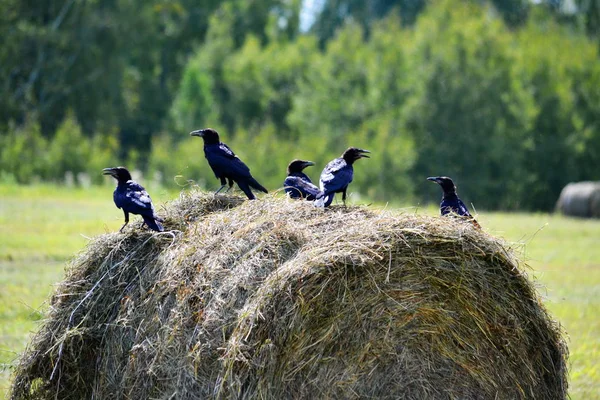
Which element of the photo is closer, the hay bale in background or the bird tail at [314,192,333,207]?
the bird tail at [314,192,333,207]

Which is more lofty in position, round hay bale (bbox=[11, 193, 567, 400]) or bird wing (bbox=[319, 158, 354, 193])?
bird wing (bbox=[319, 158, 354, 193])

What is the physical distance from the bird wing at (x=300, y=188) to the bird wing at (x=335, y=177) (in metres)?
0.29

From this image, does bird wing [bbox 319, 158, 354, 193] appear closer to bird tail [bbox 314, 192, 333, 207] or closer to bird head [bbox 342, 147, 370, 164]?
bird tail [bbox 314, 192, 333, 207]

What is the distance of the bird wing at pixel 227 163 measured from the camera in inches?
331

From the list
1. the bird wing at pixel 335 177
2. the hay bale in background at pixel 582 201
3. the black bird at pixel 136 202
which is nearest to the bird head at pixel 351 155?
the bird wing at pixel 335 177

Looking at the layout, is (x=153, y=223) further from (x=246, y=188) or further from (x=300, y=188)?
(x=300, y=188)

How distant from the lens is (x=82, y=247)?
365 inches

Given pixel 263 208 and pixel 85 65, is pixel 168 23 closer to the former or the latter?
pixel 85 65

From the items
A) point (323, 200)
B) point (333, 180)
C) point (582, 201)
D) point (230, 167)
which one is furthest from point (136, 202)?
point (582, 201)

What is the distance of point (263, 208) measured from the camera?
7.27 metres

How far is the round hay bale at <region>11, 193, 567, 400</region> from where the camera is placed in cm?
616

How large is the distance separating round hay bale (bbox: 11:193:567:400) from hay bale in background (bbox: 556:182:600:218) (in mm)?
25176

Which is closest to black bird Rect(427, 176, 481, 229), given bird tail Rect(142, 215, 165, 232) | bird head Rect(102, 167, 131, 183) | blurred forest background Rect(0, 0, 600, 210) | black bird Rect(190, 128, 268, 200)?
black bird Rect(190, 128, 268, 200)

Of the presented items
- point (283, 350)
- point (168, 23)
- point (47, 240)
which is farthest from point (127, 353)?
point (168, 23)
